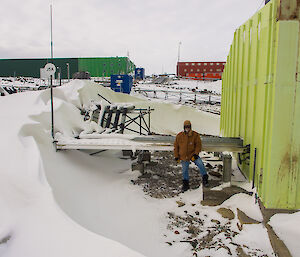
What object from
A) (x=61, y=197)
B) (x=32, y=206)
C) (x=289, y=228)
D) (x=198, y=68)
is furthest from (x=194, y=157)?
(x=198, y=68)

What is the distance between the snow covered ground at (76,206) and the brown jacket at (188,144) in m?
0.79

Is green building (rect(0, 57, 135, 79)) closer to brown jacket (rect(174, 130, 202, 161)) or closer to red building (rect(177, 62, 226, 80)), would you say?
red building (rect(177, 62, 226, 80))

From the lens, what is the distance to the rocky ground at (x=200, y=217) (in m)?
3.79

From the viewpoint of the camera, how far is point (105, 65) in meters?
33.9

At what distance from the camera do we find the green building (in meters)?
33.5

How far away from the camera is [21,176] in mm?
4133

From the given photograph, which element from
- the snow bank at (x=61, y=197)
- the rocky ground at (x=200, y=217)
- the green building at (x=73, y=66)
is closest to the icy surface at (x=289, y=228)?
the rocky ground at (x=200, y=217)

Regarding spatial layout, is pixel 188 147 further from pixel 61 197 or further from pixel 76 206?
pixel 61 197

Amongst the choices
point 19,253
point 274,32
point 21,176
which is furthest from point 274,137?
point 21,176

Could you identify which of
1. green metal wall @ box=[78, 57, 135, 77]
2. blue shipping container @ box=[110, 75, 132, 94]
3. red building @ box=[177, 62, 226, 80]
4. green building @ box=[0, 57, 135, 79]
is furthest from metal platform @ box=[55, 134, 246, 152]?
red building @ box=[177, 62, 226, 80]

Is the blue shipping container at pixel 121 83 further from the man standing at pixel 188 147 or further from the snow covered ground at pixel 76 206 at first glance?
the man standing at pixel 188 147

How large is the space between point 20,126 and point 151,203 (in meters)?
3.14

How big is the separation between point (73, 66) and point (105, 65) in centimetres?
518

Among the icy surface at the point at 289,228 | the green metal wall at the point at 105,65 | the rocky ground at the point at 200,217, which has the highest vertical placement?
the green metal wall at the point at 105,65
